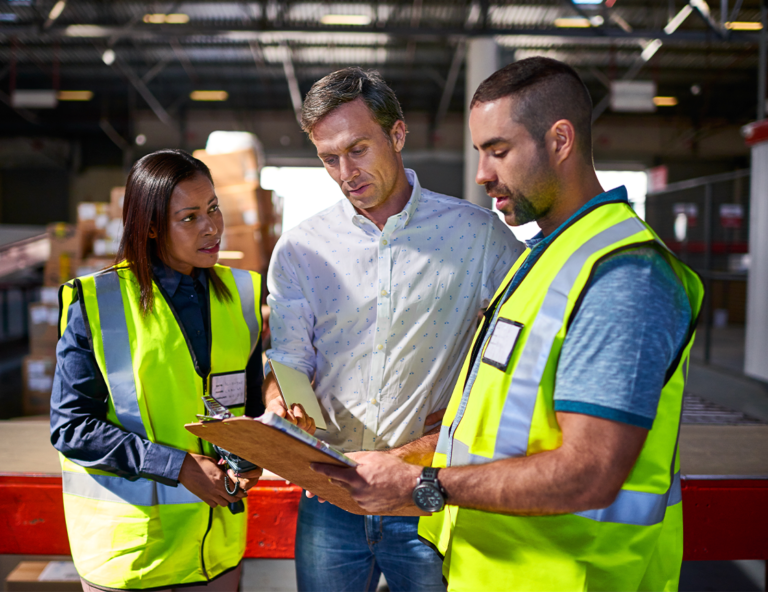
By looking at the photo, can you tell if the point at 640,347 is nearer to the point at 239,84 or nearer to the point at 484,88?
the point at 484,88

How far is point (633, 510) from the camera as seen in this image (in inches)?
40.0

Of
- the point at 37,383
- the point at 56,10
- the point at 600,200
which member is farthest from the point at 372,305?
the point at 56,10

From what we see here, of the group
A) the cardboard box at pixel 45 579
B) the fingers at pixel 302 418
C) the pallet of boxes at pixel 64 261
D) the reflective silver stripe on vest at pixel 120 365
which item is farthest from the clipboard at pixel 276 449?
the pallet of boxes at pixel 64 261

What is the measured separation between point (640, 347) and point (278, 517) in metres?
1.46

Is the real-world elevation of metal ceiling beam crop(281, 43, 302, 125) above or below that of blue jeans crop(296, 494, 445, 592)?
above

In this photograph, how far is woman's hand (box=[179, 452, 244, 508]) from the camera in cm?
144

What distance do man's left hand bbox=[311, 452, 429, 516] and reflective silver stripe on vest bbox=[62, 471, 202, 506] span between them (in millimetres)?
597

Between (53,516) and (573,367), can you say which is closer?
(573,367)

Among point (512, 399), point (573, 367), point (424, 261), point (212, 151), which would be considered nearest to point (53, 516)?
point (424, 261)

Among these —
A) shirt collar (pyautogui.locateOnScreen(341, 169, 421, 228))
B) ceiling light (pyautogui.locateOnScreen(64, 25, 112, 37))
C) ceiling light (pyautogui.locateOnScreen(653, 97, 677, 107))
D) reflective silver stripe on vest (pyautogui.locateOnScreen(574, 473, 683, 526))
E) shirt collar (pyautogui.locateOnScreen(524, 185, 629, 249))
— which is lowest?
reflective silver stripe on vest (pyautogui.locateOnScreen(574, 473, 683, 526))

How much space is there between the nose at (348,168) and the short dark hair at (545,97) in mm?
537

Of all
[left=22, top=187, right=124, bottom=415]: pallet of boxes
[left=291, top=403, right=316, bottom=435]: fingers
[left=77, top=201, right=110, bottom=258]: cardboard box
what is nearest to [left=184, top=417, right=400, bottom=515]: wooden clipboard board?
[left=291, top=403, right=316, bottom=435]: fingers

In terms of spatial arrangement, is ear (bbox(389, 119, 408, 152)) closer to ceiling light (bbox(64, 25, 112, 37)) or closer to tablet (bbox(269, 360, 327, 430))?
tablet (bbox(269, 360, 327, 430))

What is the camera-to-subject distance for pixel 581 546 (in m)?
1.04
